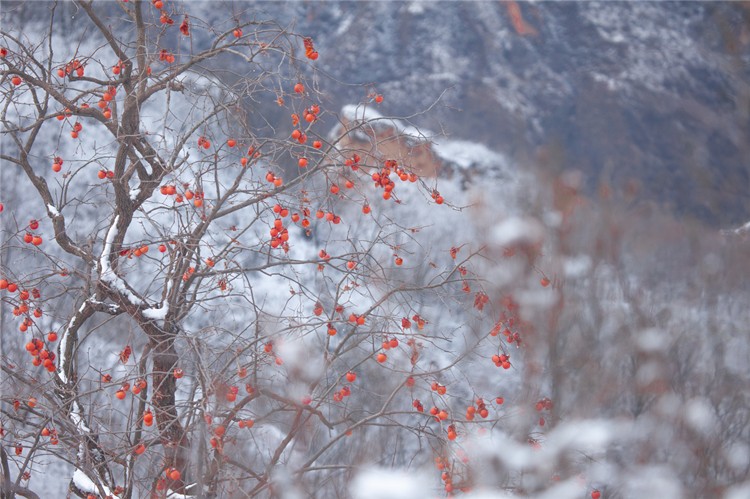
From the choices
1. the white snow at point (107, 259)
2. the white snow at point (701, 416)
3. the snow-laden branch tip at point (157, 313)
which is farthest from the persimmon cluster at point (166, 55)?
the white snow at point (701, 416)

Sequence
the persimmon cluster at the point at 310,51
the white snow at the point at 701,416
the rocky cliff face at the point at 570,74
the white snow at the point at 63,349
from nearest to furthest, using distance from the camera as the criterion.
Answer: the persimmon cluster at the point at 310,51 < the white snow at the point at 63,349 < the white snow at the point at 701,416 < the rocky cliff face at the point at 570,74

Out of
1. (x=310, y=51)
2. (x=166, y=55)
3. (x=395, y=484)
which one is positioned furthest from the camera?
(x=395, y=484)

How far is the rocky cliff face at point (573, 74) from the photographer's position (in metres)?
4.11

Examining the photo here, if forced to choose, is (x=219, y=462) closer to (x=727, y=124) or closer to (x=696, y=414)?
(x=696, y=414)

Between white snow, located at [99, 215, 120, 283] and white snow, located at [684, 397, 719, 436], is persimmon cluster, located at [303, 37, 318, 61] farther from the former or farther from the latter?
white snow, located at [684, 397, 719, 436]

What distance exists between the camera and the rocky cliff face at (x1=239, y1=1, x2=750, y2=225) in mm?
4105

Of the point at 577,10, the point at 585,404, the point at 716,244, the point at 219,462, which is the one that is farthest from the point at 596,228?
the point at 219,462

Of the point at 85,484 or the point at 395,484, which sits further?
the point at 395,484

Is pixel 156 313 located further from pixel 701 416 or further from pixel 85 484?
pixel 701 416

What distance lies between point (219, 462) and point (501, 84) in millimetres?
3240

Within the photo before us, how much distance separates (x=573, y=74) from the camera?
14.0ft

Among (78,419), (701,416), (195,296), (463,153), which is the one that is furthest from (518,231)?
(78,419)

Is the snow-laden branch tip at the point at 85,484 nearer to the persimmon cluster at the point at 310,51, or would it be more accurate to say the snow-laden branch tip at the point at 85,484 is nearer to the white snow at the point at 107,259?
the white snow at the point at 107,259

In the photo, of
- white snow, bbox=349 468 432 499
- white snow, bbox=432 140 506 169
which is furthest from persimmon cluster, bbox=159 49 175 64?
white snow, bbox=432 140 506 169
